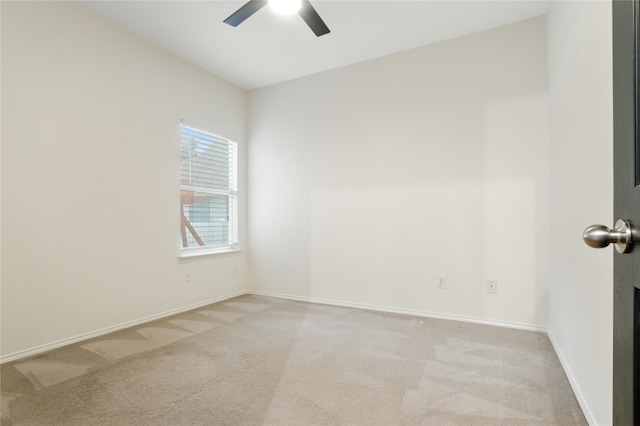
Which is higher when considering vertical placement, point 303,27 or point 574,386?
point 303,27

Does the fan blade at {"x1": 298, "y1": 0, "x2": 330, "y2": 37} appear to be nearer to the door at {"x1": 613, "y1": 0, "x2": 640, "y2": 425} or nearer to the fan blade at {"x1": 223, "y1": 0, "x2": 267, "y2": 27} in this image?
the fan blade at {"x1": 223, "y1": 0, "x2": 267, "y2": 27}

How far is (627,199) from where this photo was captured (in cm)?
56

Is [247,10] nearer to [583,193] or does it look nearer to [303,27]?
[303,27]

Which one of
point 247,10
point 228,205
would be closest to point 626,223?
point 247,10

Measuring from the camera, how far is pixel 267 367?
212 cm

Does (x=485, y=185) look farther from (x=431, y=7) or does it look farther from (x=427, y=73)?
(x=431, y=7)

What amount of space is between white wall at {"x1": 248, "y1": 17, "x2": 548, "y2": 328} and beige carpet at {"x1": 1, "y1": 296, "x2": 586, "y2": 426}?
0.52 metres

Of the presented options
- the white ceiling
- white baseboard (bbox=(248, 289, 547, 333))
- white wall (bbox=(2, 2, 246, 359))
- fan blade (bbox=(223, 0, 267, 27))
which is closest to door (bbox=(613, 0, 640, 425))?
fan blade (bbox=(223, 0, 267, 27))

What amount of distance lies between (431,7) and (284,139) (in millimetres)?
2118

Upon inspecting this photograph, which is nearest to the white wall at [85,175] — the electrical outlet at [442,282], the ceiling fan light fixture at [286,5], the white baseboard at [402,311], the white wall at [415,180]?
the white baseboard at [402,311]

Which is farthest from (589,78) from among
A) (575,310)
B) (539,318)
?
(539,318)

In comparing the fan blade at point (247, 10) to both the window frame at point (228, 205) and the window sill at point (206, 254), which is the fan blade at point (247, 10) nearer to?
the window frame at point (228, 205)

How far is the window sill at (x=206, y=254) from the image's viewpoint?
11.5 ft

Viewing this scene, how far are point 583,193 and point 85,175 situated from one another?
3.44 m
